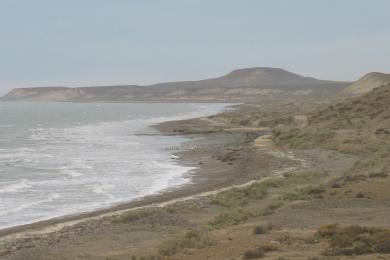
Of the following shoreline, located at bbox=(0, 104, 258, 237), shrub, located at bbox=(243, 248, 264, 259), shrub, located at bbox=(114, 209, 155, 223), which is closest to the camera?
shrub, located at bbox=(243, 248, 264, 259)

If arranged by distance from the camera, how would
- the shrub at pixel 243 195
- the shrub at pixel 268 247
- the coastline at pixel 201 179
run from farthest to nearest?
the shrub at pixel 243 195, the coastline at pixel 201 179, the shrub at pixel 268 247

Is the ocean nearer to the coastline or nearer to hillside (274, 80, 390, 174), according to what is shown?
the coastline

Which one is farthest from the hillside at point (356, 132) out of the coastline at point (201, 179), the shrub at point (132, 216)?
the shrub at point (132, 216)

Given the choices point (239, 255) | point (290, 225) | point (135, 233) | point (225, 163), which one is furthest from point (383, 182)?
point (225, 163)

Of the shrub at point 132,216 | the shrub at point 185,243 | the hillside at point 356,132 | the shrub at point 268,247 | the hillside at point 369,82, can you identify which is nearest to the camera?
the shrub at point 268,247

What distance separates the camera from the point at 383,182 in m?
22.2

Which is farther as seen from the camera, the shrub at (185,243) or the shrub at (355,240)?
the shrub at (185,243)

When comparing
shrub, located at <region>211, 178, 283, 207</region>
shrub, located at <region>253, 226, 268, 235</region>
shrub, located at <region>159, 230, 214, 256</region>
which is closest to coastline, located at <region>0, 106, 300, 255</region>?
shrub, located at <region>211, 178, 283, 207</region>

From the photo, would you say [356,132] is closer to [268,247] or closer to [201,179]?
[201,179]

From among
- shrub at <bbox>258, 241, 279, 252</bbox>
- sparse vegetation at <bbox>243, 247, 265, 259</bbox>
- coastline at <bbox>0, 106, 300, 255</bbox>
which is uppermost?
sparse vegetation at <bbox>243, 247, 265, 259</bbox>

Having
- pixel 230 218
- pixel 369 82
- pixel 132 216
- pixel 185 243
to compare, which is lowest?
pixel 132 216

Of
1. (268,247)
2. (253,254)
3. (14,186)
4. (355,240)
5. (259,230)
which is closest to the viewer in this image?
(253,254)

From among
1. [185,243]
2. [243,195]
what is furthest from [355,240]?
[243,195]

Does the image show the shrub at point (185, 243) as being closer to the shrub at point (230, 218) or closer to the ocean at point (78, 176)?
the shrub at point (230, 218)
